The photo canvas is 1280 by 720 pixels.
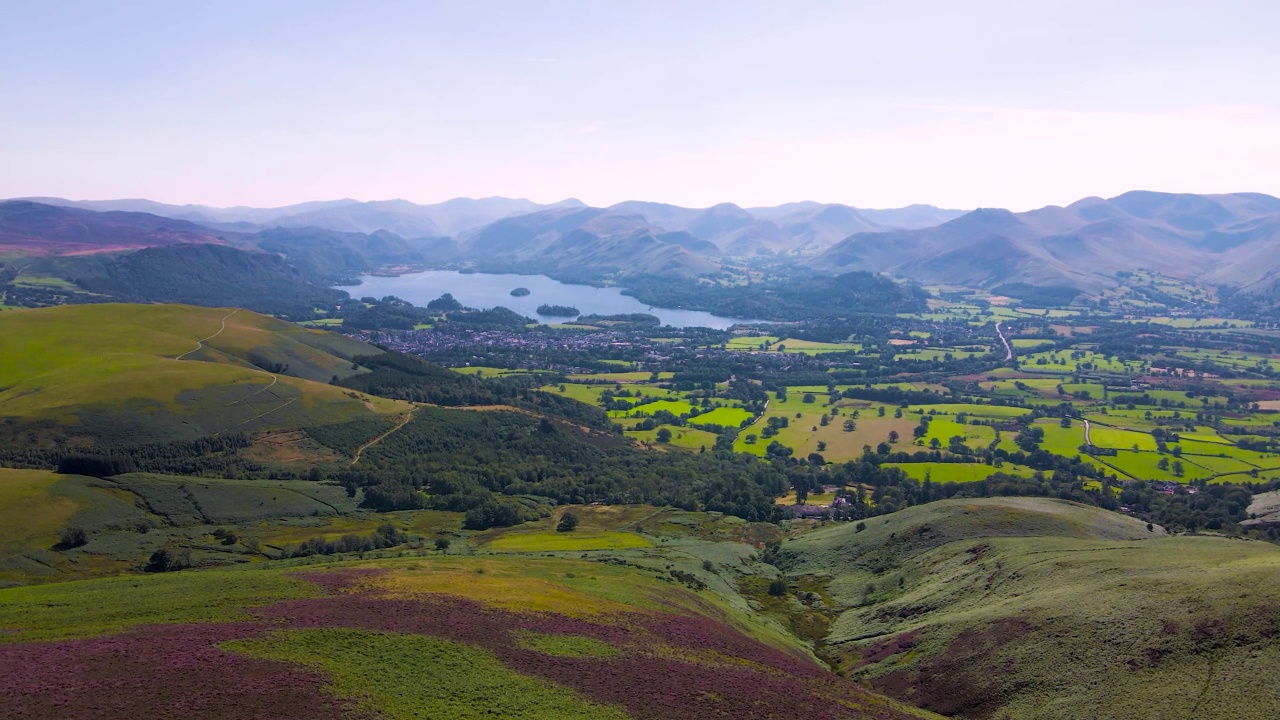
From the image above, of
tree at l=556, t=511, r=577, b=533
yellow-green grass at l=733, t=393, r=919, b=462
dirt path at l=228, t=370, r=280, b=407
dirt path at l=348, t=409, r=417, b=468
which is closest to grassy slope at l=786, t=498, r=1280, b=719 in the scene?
tree at l=556, t=511, r=577, b=533

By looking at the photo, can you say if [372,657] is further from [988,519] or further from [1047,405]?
[1047,405]

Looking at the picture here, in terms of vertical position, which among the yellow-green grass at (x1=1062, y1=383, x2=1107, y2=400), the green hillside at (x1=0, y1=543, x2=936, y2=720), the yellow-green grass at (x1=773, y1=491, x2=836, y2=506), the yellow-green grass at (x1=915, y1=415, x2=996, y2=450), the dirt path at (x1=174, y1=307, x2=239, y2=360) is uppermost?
the dirt path at (x1=174, y1=307, x2=239, y2=360)

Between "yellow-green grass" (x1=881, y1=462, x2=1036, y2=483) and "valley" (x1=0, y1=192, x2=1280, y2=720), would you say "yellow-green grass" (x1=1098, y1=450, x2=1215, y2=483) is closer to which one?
"valley" (x1=0, y1=192, x2=1280, y2=720)

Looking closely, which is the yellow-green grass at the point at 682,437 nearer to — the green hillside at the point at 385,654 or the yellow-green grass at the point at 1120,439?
the yellow-green grass at the point at 1120,439

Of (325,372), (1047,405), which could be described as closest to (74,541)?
(325,372)

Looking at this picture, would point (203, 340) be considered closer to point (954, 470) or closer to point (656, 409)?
point (656, 409)

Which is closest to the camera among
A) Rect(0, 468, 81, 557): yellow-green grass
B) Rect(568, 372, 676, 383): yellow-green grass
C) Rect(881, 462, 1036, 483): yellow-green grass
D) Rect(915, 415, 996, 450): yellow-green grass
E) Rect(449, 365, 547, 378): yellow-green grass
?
Rect(0, 468, 81, 557): yellow-green grass
